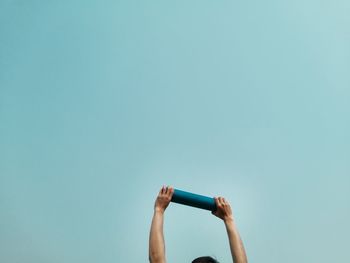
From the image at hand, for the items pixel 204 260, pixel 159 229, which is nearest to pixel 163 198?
pixel 159 229

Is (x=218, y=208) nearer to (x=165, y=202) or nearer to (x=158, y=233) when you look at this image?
(x=165, y=202)

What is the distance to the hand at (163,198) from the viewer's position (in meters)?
4.78

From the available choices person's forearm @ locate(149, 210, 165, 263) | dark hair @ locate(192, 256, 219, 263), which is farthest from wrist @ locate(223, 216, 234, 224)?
person's forearm @ locate(149, 210, 165, 263)

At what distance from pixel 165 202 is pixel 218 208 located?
945 millimetres

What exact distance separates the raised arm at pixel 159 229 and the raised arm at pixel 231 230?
885 millimetres

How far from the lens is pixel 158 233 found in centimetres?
428

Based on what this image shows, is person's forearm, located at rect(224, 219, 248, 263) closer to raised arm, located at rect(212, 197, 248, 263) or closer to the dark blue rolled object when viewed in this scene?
raised arm, located at rect(212, 197, 248, 263)

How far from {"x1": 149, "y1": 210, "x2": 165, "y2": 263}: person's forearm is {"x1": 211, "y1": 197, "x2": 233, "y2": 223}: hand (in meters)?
1.10

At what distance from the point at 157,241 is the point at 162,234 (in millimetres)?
169

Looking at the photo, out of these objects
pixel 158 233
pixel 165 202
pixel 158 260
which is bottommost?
pixel 158 260

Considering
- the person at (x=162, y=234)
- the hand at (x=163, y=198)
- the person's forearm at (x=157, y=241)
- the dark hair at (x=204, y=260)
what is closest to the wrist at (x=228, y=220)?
the person at (x=162, y=234)

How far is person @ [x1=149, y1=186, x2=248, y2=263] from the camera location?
4.04 meters

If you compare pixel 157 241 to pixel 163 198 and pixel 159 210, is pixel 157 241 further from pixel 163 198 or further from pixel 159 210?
pixel 163 198

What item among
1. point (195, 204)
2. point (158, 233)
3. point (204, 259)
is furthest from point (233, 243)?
point (158, 233)
